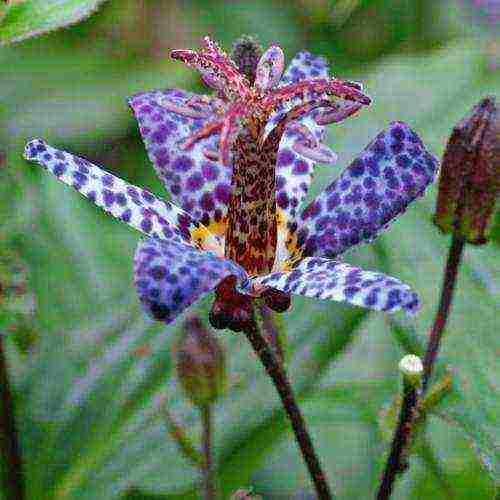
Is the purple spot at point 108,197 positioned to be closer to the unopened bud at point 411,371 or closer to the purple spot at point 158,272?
the purple spot at point 158,272

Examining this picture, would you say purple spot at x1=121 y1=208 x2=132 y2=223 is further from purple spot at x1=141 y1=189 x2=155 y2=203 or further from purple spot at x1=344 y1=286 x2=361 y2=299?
purple spot at x1=344 y1=286 x2=361 y2=299

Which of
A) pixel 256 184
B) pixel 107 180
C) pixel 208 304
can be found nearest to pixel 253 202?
pixel 256 184

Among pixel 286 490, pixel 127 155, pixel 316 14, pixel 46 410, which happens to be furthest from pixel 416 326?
pixel 316 14

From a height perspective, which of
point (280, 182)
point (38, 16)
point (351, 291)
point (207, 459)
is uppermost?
point (38, 16)

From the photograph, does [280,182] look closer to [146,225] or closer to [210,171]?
[210,171]

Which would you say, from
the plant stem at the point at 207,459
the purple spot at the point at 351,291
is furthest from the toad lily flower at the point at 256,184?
the plant stem at the point at 207,459

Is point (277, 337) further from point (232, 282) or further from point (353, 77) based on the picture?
point (353, 77)
